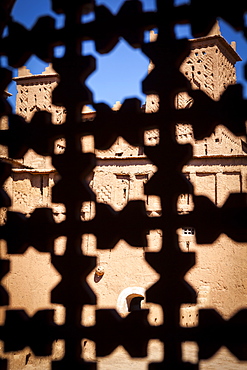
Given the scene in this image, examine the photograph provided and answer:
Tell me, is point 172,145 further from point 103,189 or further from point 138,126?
point 103,189


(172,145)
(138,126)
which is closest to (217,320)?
(172,145)

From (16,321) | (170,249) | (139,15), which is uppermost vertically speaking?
(139,15)

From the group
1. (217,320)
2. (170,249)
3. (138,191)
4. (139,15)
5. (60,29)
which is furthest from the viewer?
(138,191)

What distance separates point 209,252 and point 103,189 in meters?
4.14

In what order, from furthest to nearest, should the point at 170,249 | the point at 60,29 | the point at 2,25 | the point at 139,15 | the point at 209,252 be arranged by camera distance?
the point at 209,252 < the point at 2,25 < the point at 60,29 < the point at 139,15 < the point at 170,249

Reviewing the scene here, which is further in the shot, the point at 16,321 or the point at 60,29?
the point at 60,29

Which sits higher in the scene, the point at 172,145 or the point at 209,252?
the point at 172,145

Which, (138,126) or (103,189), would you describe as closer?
(138,126)

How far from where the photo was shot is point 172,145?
192 cm

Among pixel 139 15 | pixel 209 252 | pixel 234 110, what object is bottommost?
pixel 209 252

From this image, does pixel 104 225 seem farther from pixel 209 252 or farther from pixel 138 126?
pixel 209 252

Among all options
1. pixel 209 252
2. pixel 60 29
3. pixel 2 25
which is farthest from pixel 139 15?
pixel 209 252

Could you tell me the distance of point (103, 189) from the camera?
13.5 metres

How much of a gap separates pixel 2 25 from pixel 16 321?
1.69 meters
